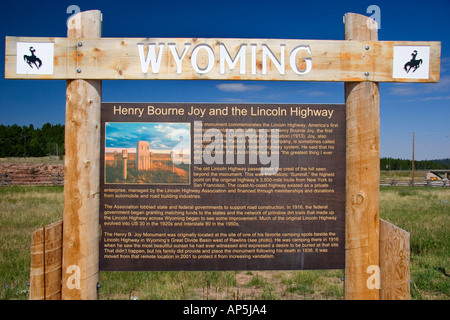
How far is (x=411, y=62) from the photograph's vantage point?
3705 millimetres

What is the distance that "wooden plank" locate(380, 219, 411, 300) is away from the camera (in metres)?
3.46

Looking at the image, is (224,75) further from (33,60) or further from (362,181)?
(33,60)

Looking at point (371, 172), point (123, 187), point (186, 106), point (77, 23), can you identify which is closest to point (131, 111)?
point (186, 106)

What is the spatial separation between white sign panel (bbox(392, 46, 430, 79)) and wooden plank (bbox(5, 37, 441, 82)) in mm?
49

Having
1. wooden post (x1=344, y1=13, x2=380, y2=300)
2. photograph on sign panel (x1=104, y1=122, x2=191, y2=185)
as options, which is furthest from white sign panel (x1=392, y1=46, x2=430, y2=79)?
photograph on sign panel (x1=104, y1=122, x2=191, y2=185)

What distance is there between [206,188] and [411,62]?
2628mm

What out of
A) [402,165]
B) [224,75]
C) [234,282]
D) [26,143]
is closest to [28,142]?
[26,143]

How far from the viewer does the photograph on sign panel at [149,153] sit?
11.9 feet

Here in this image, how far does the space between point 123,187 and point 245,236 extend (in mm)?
1423

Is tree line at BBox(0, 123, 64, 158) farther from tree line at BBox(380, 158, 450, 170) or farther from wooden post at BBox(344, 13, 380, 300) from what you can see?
tree line at BBox(380, 158, 450, 170)

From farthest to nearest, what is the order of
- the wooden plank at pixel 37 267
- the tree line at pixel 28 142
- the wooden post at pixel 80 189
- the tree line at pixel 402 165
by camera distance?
1. the tree line at pixel 402 165
2. the tree line at pixel 28 142
3. the wooden post at pixel 80 189
4. the wooden plank at pixel 37 267

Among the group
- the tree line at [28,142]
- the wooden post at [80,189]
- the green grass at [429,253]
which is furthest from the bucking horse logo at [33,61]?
the tree line at [28,142]

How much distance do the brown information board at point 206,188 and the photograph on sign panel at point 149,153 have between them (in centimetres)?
1

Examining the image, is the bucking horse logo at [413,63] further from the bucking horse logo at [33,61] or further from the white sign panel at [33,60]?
the bucking horse logo at [33,61]
